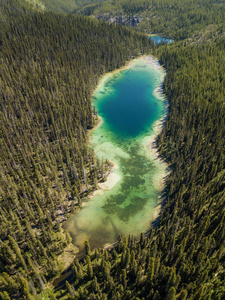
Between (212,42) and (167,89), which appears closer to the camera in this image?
(167,89)

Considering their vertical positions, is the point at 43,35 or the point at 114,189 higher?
the point at 43,35

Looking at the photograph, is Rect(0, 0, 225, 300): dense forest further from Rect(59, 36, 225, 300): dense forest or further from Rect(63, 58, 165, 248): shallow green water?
Rect(63, 58, 165, 248): shallow green water

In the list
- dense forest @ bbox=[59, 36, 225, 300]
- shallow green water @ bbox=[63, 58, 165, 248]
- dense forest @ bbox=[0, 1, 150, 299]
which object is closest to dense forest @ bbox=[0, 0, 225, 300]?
dense forest @ bbox=[59, 36, 225, 300]

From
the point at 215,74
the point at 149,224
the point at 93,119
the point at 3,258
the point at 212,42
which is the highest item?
the point at 212,42

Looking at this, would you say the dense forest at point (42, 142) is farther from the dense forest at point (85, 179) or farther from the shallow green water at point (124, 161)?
the shallow green water at point (124, 161)

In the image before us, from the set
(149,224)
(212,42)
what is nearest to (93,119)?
(149,224)

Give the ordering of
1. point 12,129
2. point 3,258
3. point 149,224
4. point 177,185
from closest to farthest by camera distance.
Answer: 1. point 3,258
2. point 149,224
3. point 177,185
4. point 12,129

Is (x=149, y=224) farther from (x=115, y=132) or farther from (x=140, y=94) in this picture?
(x=140, y=94)

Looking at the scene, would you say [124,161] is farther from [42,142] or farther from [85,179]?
[42,142]
